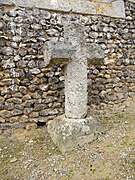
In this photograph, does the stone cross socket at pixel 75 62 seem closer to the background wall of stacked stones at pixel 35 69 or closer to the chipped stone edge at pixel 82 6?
the background wall of stacked stones at pixel 35 69

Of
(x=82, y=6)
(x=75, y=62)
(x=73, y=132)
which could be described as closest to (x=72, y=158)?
(x=73, y=132)

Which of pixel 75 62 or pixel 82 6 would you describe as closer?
pixel 75 62

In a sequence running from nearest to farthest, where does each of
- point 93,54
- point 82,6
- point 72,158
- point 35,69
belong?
point 72,158 < point 93,54 < point 35,69 < point 82,6

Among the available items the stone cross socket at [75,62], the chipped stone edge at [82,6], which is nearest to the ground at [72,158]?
the stone cross socket at [75,62]

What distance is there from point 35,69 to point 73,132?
1.48 metres

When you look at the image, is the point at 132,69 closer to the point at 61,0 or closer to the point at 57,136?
the point at 61,0

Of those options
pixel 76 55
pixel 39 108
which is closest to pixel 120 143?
pixel 76 55

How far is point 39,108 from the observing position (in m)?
3.98

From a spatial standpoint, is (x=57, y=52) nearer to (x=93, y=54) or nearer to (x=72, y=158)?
(x=93, y=54)

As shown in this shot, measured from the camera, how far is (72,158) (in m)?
2.68

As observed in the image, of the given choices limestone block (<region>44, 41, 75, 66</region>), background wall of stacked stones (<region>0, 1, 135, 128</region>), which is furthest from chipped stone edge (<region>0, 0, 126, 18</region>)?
limestone block (<region>44, 41, 75, 66</region>)

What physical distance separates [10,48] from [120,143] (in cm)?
223

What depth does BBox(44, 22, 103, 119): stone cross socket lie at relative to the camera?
9.75ft

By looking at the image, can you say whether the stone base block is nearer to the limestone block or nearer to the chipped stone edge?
the limestone block
